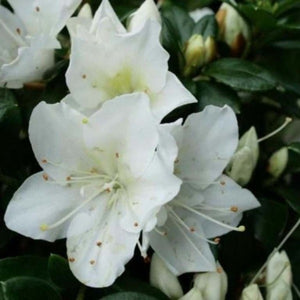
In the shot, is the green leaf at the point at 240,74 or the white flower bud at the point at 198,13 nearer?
the green leaf at the point at 240,74

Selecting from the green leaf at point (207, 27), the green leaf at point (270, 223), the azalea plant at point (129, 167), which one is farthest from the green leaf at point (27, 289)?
the green leaf at point (207, 27)

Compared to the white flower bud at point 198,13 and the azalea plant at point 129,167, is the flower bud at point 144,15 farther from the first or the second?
the white flower bud at point 198,13

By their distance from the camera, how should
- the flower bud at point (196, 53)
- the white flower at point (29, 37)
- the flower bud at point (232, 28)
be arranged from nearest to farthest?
the white flower at point (29, 37) → the flower bud at point (196, 53) → the flower bud at point (232, 28)

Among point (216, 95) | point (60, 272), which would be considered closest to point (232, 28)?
point (216, 95)

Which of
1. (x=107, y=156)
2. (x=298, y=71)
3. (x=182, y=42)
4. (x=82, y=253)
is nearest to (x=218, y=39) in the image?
(x=182, y=42)

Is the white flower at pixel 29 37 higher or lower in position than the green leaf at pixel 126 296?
higher

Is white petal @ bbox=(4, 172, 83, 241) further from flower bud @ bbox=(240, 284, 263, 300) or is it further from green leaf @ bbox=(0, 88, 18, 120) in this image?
flower bud @ bbox=(240, 284, 263, 300)

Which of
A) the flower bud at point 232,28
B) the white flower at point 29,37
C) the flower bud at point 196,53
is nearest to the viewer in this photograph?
the white flower at point 29,37

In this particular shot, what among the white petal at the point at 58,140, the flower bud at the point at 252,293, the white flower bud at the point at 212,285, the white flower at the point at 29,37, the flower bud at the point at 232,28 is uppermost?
the white flower at the point at 29,37
